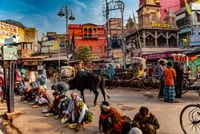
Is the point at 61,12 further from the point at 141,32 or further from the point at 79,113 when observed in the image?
the point at 79,113

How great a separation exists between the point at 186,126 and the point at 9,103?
7.36m

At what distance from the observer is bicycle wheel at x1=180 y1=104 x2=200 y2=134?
589cm

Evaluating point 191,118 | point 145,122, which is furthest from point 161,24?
point 145,122

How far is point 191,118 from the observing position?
602 cm

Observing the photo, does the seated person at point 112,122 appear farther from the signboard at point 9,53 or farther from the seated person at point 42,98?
the seated person at point 42,98

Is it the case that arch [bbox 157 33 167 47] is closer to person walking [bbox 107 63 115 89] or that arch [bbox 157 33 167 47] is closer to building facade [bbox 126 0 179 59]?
building facade [bbox 126 0 179 59]

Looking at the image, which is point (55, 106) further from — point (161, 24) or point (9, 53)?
point (161, 24)

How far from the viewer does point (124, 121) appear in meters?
6.27

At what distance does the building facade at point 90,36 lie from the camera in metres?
47.2

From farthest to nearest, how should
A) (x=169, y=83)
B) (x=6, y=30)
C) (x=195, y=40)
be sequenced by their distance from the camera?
(x=6, y=30)
(x=195, y=40)
(x=169, y=83)

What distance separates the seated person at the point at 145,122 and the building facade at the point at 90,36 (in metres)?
41.0

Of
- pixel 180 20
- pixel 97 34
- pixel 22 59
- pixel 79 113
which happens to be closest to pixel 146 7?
pixel 180 20

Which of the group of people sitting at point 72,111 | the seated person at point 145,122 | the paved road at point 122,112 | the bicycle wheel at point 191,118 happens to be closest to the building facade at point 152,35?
the paved road at point 122,112

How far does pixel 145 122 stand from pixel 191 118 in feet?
3.86
